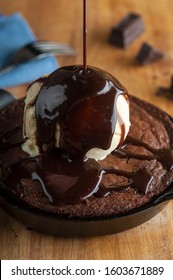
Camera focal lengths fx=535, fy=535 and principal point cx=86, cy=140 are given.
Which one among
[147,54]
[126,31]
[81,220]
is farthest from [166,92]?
[81,220]

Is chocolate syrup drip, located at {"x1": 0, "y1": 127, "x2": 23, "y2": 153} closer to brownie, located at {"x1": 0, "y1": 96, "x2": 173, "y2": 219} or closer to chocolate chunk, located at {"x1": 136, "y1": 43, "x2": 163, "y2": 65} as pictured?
brownie, located at {"x1": 0, "y1": 96, "x2": 173, "y2": 219}

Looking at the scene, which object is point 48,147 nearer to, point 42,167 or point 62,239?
point 42,167

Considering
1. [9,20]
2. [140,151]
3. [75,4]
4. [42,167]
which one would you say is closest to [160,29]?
[75,4]

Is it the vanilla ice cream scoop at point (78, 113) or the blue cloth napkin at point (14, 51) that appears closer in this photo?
the vanilla ice cream scoop at point (78, 113)

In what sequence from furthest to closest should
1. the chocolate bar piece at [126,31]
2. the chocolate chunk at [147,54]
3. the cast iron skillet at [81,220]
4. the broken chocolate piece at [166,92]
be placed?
the chocolate bar piece at [126,31], the chocolate chunk at [147,54], the broken chocolate piece at [166,92], the cast iron skillet at [81,220]

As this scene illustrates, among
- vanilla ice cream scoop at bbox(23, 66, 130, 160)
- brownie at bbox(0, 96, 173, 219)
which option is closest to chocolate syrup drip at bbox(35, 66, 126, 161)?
vanilla ice cream scoop at bbox(23, 66, 130, 160)

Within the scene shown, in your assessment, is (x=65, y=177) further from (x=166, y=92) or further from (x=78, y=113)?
(x=166, y=92)

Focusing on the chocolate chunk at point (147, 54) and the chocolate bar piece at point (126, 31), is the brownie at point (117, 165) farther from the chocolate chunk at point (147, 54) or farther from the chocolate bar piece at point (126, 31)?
the chocolate bar piece at point (126, 31)

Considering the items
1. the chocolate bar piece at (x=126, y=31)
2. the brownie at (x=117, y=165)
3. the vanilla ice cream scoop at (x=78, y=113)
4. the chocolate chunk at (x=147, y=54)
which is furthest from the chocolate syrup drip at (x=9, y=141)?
the chocolate bar piece at (x=126, y=31)
